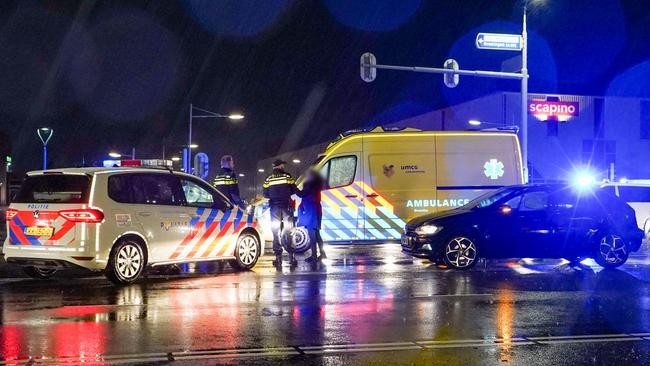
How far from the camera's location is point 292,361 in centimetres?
606

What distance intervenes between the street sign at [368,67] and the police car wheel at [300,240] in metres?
8.72

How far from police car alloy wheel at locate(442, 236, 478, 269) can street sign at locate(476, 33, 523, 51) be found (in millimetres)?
9804

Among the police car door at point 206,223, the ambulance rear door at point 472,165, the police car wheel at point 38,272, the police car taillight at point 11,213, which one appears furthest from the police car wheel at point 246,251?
the ambulance rear door at point 472,165

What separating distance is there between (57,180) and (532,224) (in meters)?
7.58

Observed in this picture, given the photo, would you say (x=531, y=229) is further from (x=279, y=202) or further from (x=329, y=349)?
(x=329, y=349)

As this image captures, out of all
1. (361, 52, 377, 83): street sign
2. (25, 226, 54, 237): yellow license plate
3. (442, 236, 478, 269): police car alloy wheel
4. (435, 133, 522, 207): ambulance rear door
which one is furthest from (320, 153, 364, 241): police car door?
(361, 52, 377, 83): street sign

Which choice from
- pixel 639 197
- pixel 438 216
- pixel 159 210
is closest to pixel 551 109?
pixel 639 197

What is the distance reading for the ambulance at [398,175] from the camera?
622 inches

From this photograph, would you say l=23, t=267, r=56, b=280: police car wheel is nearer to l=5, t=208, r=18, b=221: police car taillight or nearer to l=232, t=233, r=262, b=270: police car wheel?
l=5, t=208, r=18, b=221: police car taillight

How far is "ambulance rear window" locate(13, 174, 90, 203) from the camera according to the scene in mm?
10398

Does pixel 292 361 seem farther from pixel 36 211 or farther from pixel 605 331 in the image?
pixel 36 211

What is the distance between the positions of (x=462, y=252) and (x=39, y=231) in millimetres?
6607

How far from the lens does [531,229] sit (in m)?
12.6

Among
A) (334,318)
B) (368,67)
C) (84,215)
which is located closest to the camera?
(334,318)
